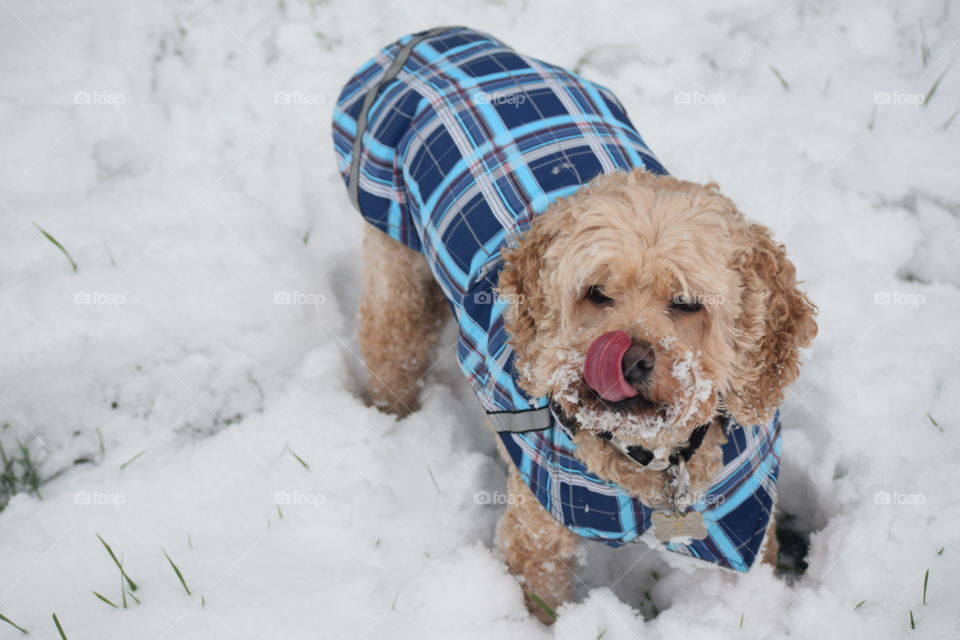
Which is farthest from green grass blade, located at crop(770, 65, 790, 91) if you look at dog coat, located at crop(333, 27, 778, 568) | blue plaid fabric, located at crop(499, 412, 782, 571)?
blue plaid fabric, located at crop(499, 412, 782, 571)

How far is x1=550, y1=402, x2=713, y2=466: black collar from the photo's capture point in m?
2.05

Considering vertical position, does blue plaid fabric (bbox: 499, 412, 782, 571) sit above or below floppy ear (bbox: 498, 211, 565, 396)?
below

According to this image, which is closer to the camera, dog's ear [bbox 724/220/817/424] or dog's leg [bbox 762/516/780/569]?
dog's ear [bbox 724/220/817/424]

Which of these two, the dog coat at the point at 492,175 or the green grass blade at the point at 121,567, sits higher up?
the dog coat at the point at 492,175

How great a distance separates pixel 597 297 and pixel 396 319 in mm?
1376

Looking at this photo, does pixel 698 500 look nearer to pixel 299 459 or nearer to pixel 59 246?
pixel 299 459

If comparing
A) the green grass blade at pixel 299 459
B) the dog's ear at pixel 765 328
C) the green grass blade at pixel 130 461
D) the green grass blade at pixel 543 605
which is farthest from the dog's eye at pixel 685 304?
the green grass blade at pixel 130 461

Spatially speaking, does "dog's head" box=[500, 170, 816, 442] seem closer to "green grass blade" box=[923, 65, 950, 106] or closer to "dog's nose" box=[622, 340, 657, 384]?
"dog's nose" box=[622, 340, 657, 384]

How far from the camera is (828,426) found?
277 centimetres

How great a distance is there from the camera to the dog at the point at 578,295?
182 cm

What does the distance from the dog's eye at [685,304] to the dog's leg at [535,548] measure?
2.87 ft

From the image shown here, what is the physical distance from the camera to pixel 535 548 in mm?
2473

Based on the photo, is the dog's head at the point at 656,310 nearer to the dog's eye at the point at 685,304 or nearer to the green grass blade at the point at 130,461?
the dog's eye at the point at 685,304

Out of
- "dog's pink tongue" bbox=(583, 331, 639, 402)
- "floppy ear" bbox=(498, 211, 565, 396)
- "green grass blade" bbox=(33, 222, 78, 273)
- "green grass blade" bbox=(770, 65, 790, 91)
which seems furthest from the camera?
"green grass blade" bbox=(770, 65, 790, 91)
